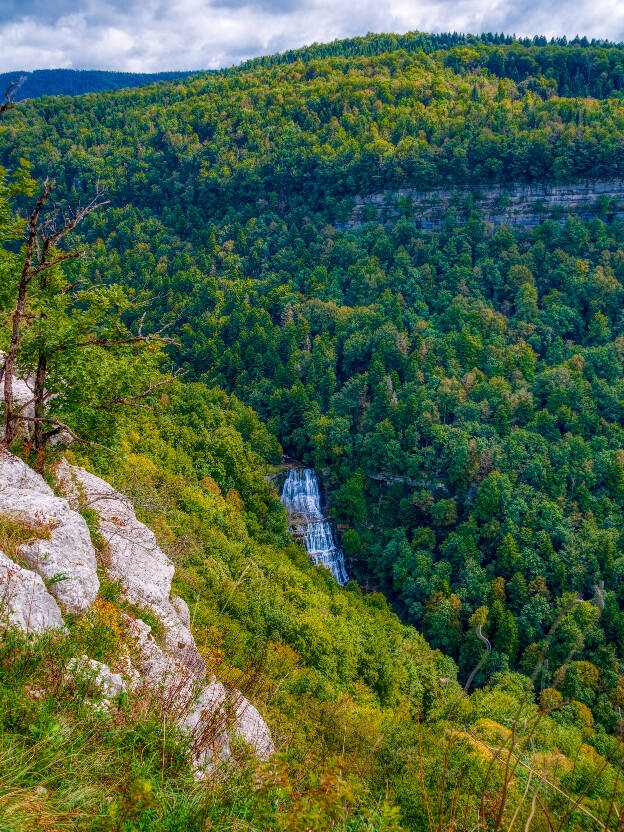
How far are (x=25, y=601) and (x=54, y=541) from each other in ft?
6.76

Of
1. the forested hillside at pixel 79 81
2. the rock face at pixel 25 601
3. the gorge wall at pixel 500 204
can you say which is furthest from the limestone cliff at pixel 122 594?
the forested hillside at pixel 79 81

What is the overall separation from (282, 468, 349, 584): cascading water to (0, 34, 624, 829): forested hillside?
5.07ft

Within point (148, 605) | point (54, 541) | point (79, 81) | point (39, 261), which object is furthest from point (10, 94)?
point (79, 81)

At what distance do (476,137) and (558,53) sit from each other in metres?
37.5

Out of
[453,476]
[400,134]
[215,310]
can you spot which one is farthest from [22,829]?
[400,134]

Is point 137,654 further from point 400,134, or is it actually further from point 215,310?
point 400,134

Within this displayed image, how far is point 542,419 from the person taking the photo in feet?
151

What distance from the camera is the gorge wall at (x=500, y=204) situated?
219ft

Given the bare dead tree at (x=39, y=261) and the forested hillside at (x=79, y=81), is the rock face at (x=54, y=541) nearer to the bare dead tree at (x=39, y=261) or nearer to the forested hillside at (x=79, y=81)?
the bare dead tree at (x=39, y=261)

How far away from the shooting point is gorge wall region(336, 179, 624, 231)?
66.6m

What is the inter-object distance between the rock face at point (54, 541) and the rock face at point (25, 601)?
0.65 metres

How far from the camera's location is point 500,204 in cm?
7050

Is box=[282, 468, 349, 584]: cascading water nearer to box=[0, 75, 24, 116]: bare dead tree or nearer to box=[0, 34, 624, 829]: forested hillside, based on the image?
box=[0, 34, 624, 829]: forested hillside

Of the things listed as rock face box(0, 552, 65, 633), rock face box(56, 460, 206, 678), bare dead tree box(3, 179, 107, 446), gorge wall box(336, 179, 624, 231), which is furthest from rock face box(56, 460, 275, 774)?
gorge wall box(336, 179, 624, 231)
